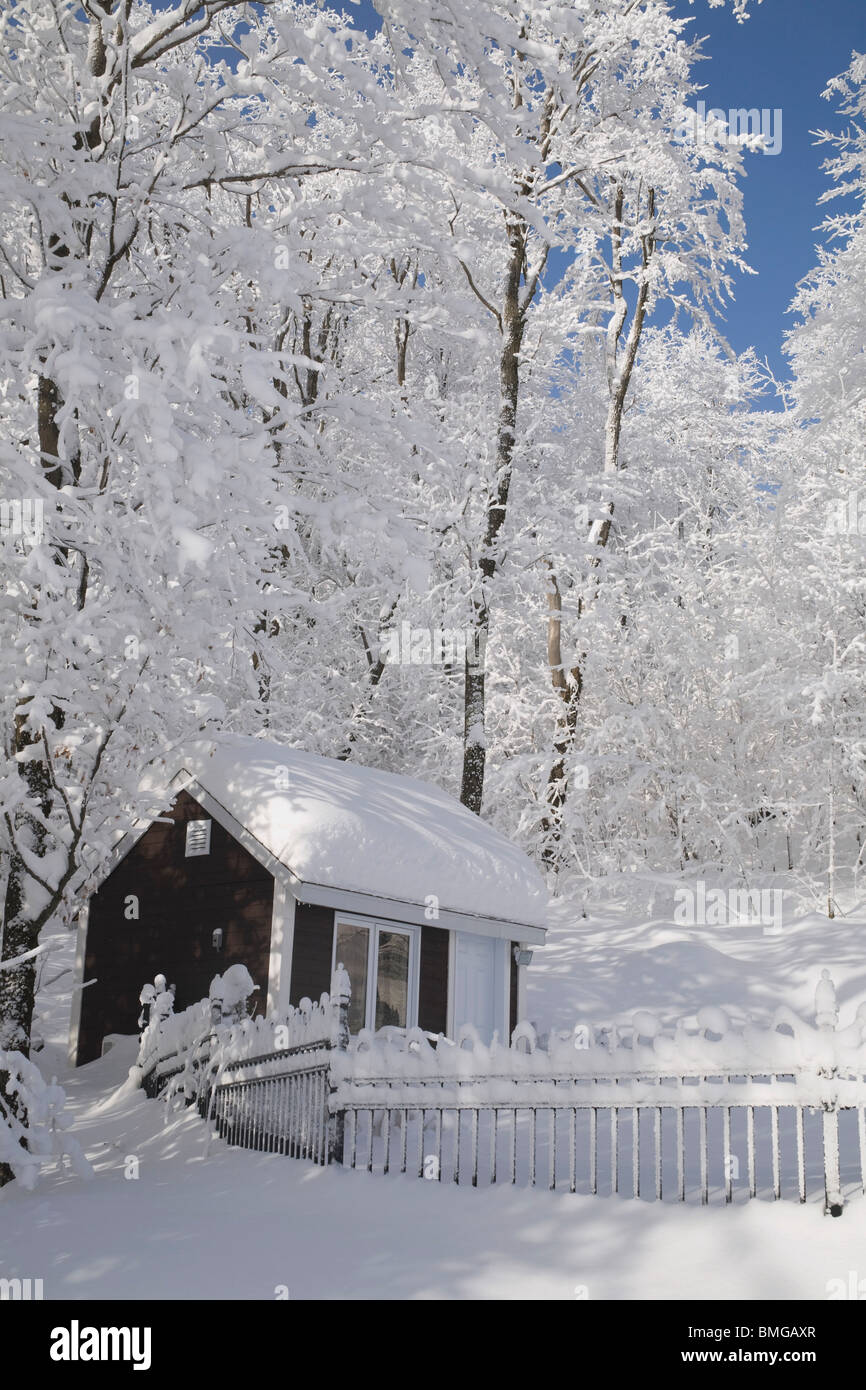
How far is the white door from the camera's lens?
594 inches

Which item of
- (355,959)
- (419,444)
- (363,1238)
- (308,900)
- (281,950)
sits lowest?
(363,1238)

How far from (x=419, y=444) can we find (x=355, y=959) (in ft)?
22.1

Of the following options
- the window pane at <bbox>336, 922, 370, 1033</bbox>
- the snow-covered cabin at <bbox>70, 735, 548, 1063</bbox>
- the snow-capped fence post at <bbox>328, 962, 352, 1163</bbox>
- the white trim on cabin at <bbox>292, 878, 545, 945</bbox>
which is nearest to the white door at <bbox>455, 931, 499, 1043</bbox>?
the snow-covered cabin at <bbox>70, 735, 548, 1063</bbox>

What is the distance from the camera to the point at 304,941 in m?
13.3

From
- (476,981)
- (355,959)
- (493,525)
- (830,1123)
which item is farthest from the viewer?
(493,525)

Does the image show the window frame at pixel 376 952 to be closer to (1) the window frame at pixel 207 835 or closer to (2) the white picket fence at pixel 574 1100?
(2) the white picket fence at pixel 574 1100

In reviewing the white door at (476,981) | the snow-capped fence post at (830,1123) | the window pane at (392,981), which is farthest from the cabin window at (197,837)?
the snow-capped fence post at (830,1123)

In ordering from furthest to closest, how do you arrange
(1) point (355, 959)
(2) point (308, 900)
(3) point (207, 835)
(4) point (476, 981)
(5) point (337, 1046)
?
(4) point (476, 981) → (3) point (207, 835) → (1) point (355, 959) → (2) point (308, 900) → (5) point (337, 1046)

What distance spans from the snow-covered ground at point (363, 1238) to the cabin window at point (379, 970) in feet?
8.46

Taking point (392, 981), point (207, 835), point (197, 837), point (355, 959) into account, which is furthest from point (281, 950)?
point (197, 837)

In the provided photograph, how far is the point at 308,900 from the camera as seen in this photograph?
505 inches

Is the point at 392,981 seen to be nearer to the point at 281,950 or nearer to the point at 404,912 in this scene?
the point at 404,912

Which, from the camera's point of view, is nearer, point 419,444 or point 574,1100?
point 574,1100
